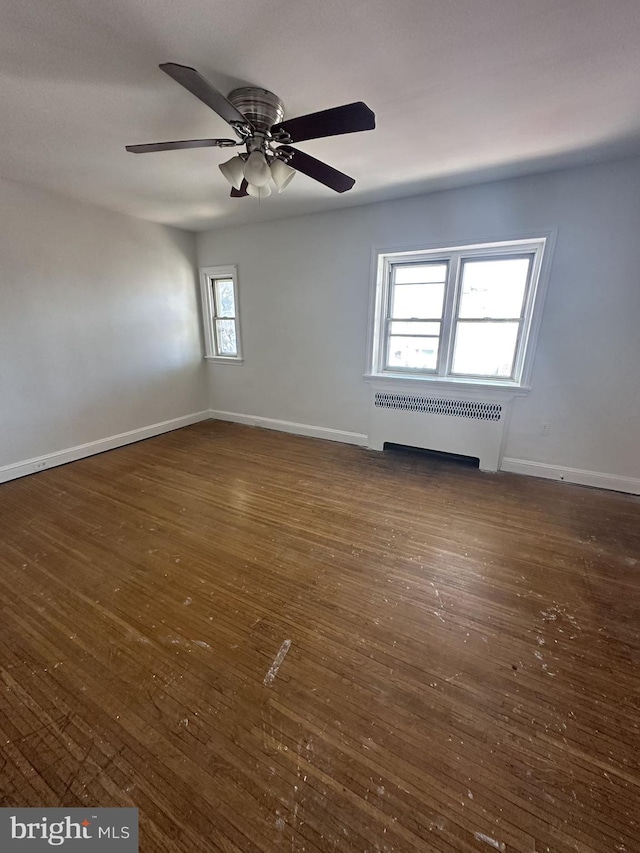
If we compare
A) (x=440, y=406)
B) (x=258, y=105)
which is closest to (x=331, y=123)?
(x=258, y=105)

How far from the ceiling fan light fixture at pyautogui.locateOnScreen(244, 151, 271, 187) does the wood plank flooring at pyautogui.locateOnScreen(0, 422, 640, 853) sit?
7.26 ft

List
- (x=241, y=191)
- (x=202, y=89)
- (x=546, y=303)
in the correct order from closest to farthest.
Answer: (x=202, y=89) < (x=241, y=191) < (x=546, y=303)

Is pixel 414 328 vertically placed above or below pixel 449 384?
above

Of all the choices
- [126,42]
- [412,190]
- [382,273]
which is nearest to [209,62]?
[126,42]

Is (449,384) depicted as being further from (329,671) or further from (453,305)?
(329,671)

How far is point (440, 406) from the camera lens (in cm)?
354

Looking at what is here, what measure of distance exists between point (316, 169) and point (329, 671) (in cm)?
267

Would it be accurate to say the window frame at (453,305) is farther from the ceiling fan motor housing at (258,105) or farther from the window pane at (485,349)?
the ceiling fan motor housing at (258,105)

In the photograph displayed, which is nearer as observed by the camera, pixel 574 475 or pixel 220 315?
pixel 574 475

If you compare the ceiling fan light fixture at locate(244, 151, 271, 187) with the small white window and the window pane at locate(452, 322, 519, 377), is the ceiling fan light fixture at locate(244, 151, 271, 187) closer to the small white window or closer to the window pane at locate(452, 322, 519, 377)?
the window pane at locate(452, 322, 519, 377)

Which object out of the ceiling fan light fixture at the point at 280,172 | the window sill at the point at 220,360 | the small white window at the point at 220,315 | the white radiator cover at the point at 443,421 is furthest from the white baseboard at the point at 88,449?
Answer: the ceiling fan light fixture at the point at 280,172

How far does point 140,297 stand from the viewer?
13.4ft

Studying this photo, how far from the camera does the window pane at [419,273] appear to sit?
3.46m

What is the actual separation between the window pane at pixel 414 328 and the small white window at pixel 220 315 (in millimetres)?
2176
